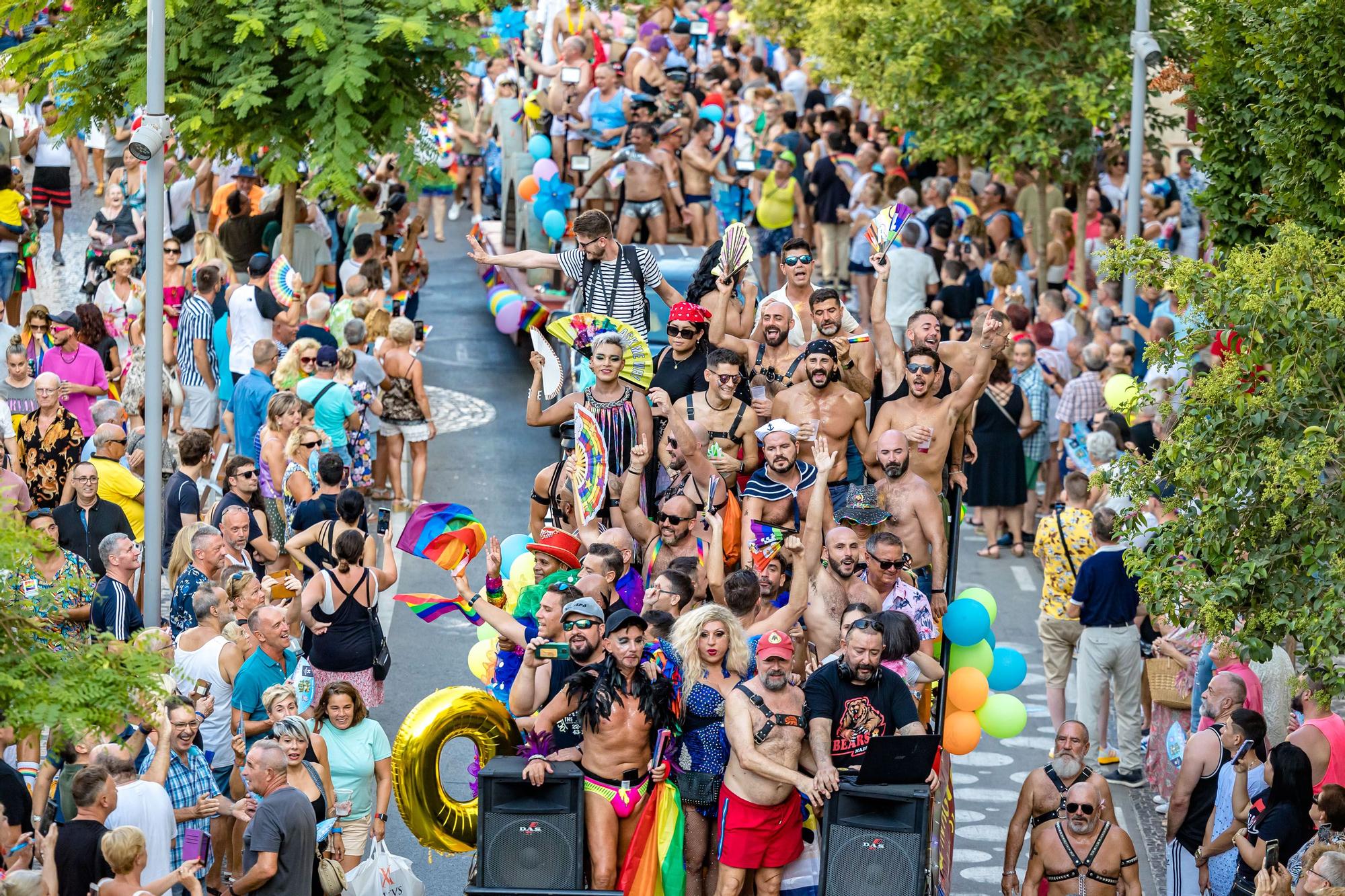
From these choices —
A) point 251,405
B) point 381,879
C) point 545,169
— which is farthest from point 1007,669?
point 545,169

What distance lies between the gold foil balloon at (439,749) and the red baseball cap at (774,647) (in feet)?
4.47

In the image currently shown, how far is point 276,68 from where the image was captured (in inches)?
641

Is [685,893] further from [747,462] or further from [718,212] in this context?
[718,212]

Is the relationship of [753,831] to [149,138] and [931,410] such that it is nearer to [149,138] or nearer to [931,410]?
[931,410]

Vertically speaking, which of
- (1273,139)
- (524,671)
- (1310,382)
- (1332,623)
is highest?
(1273,139)

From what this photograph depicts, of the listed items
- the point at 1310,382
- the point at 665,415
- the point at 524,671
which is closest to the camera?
the point at 1310,382

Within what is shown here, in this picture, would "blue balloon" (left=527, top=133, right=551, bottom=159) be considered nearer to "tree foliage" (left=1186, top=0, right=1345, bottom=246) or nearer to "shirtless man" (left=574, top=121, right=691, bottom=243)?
"shirtless man" (left=574, top=121, right=691, bottom=243)

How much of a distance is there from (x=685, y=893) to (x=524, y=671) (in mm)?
1394

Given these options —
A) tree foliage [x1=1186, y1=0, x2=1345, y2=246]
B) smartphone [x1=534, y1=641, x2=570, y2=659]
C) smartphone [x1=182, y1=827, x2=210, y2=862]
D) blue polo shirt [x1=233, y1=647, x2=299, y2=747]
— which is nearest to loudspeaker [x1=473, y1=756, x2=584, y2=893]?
smartphone [x1=534, y1=641, x2=570, y2=659]

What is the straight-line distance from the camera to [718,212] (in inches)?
825

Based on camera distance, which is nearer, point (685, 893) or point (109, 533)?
point (685, 893)

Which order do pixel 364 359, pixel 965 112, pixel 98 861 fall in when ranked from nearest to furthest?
pixel 98 861 < pixel 364 359 < pixel 965 112

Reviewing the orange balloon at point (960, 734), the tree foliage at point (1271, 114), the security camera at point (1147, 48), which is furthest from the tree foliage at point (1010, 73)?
the orange balloon at point (960, 734)

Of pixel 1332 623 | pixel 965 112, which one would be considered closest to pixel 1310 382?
pixel 1332 623
